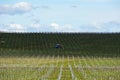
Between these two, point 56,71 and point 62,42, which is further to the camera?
point 62,42

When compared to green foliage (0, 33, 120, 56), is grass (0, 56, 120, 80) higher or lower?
higher

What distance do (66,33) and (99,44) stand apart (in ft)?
62.0

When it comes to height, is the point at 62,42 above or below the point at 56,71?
below

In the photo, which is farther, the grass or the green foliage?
the green foliage

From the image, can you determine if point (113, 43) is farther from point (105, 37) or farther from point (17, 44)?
point (17, 44)

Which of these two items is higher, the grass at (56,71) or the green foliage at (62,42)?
the grass at (56,71)

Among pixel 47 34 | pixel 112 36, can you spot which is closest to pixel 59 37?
pixel 47 34

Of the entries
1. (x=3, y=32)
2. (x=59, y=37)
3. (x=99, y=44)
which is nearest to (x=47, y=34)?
(x=59, y=37)

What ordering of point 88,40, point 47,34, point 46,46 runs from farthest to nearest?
1. point 47,34
2. point 88,40
3. point 46,46

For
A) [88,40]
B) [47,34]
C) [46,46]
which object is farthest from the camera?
[47,34]

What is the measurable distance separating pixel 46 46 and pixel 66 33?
21.3 meters

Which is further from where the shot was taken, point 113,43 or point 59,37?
point 59,37

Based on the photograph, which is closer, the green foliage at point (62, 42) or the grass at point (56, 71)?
the grass at point (56, 71)

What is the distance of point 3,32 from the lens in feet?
381
